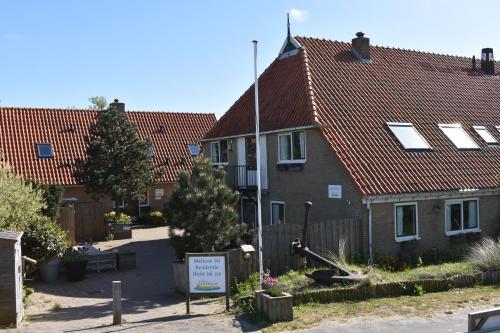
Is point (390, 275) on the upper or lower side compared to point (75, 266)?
lower

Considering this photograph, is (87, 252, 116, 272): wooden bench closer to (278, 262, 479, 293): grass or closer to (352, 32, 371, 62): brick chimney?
(278, 262, 479, 293): grass

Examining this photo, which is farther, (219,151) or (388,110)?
(219,151)

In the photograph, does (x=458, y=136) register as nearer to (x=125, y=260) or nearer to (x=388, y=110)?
(x=388, y=110)

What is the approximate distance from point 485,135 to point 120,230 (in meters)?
17.1

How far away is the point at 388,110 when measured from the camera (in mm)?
21094

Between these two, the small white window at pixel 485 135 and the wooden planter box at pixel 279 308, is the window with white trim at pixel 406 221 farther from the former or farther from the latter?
the wooden planter box at pixel 279 308

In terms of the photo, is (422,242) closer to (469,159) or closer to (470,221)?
(470,221)

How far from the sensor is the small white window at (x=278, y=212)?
21070 millimetres

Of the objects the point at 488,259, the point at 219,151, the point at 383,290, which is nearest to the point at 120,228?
the point at 219,151

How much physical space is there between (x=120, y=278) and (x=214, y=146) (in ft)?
32.3

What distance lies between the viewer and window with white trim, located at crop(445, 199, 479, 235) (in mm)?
19031

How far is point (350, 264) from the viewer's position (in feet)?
54.0

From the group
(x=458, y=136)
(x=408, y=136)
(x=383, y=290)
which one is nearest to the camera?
(x=383, y=290)

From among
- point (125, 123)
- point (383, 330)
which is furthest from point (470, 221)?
point (125, 123)
